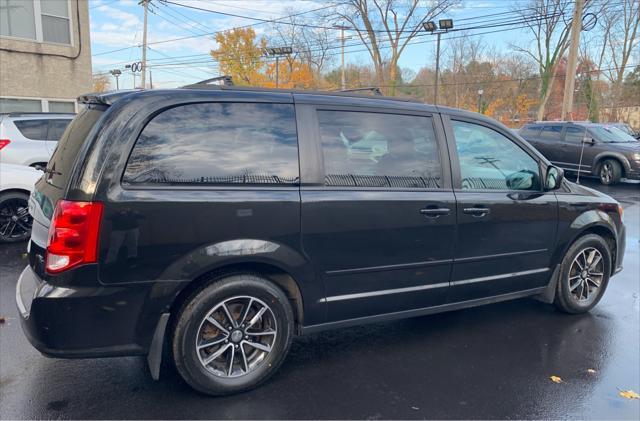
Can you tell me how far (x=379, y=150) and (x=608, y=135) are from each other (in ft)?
43.3

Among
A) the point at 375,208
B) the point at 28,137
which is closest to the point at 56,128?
the point at 28,137

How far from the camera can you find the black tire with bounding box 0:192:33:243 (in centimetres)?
617

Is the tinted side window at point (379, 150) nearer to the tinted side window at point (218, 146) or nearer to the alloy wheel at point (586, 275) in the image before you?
the tinted side window at point (218, 146)

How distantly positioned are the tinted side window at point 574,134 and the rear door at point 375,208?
40.2 feet

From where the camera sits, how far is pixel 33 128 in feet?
27.9

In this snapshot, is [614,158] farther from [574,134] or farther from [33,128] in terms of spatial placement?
[33,128]

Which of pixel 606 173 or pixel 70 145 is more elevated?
pixel 70 145

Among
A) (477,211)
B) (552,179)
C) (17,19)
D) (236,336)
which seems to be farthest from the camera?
(17,19)

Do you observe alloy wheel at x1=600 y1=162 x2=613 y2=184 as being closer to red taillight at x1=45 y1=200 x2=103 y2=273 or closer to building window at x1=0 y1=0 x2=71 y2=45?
red taillight at x1=45 y1=200 x2=103 y2=273

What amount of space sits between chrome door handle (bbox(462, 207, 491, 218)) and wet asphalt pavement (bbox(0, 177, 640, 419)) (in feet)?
3.36

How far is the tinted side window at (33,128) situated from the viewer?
8.38m

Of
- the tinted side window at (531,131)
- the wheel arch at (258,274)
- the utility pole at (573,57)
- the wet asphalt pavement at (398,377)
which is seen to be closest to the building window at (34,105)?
the wet asphalt pavement at (398,377)

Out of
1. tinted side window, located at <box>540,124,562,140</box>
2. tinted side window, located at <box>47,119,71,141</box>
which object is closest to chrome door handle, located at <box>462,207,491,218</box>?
tinted side window, located at <box>47,119,71,141</box>

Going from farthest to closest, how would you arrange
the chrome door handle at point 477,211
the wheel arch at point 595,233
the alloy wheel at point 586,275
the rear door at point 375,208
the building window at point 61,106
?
the building window at point 61,106
the alloy wheel at point 586,275
the wheel arch at point 595,233
the chrome door handle at point 477,211
the rear door at point 375,208
